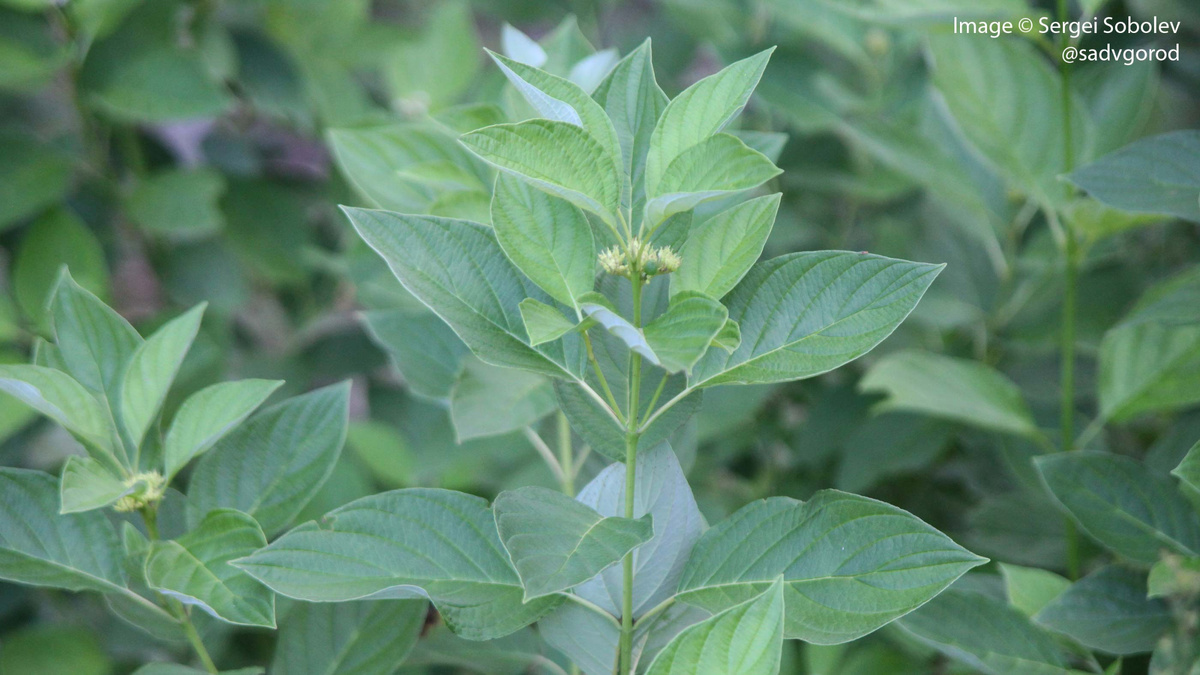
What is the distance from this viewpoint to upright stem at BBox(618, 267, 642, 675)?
0.47 metres

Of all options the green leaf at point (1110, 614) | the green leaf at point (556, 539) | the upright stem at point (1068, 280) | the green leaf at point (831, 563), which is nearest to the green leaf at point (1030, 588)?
the green leaf at point (1110, 614)

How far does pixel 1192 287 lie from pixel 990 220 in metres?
0.33

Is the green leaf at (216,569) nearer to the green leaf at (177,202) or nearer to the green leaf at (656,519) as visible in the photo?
the green leaf at (656,519)

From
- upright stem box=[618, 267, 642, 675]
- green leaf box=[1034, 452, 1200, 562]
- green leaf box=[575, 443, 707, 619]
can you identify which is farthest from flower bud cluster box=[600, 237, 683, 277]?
green leaf box=[1034, 452, 1200, 562]

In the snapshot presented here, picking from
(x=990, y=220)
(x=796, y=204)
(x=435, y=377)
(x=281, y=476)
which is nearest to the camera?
(x=281, y=476)

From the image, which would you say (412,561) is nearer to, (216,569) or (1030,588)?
(216,569)

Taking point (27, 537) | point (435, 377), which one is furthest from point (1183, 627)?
point (27, 537)

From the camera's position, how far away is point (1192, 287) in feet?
2.22

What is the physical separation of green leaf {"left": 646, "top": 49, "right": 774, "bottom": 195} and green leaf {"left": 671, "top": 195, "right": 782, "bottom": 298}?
0.04m

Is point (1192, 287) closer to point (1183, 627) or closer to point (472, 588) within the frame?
point (1183, 627)

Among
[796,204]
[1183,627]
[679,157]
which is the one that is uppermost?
[679,157]

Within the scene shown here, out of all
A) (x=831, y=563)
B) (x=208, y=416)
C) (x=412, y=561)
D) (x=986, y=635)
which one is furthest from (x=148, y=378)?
(x=986, y=635)

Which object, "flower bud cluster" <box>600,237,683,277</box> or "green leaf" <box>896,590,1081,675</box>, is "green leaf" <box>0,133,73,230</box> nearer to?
"flower bud cluster" <box>600,237,683,277</box>

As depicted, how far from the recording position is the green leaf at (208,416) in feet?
1.76
